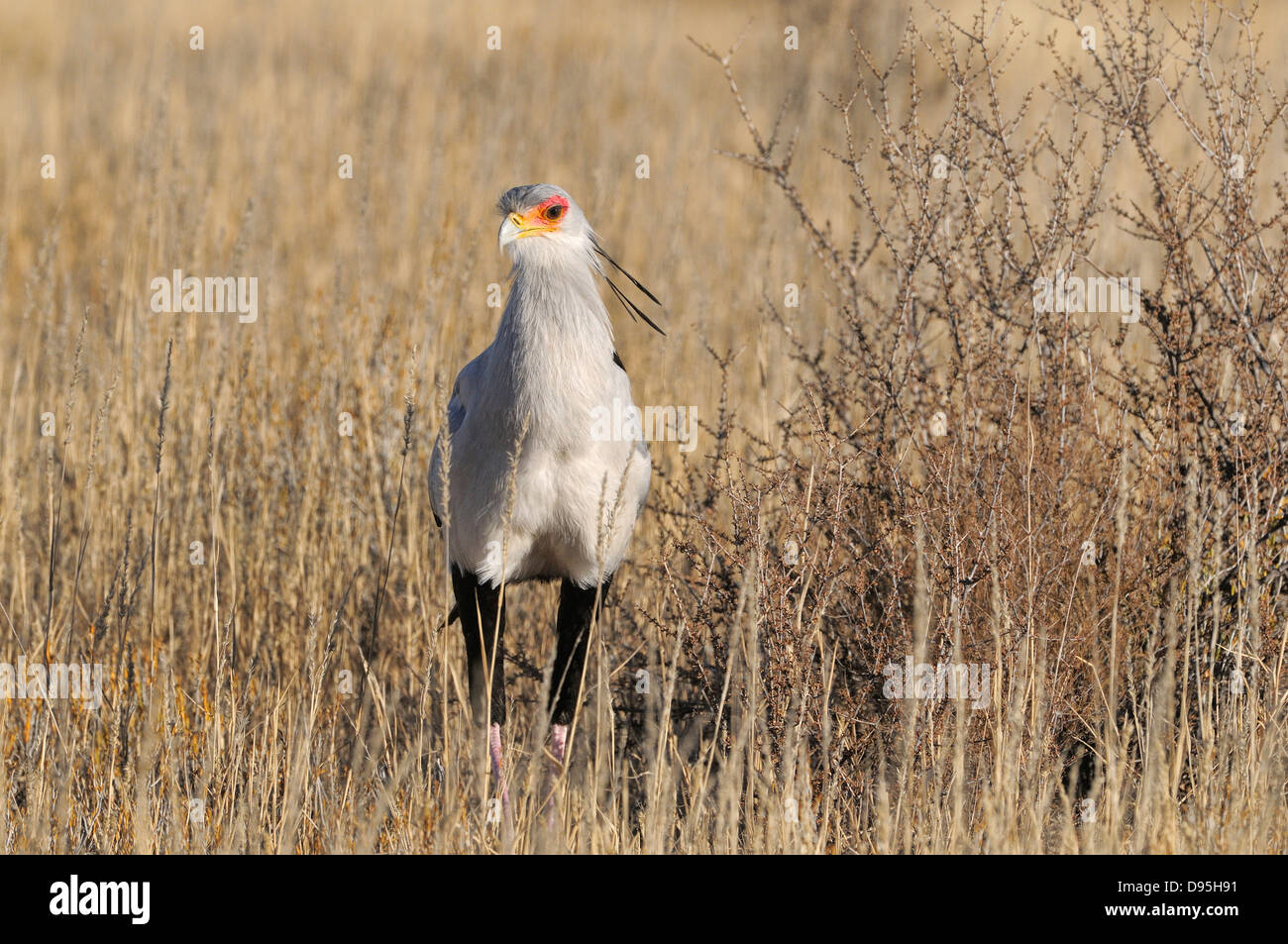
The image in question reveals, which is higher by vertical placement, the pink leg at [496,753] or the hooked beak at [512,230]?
the hooked beak at [512,230]

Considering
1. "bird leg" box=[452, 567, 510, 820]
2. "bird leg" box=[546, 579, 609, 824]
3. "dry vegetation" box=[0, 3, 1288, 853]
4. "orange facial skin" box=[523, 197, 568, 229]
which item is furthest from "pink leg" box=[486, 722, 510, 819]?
"orange facial skin" box=[523, 197, 568, 229]

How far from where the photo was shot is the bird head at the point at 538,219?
3.46m

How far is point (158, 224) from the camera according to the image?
5.36m

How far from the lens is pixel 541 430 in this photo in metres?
3.42

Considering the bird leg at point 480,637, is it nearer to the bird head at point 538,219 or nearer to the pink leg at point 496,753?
the pink leg at point 496,753

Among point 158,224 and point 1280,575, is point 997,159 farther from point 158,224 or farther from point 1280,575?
point 158,224

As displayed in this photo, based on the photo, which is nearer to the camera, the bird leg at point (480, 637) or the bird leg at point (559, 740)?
the bird leg at point (480, 637)

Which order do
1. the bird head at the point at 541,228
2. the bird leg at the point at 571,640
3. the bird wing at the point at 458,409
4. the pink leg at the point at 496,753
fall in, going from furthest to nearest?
1. the bird leg at the point at 571,640
2. the bird wing at the point at 458,409
3. the bird head at the point at 541,228
4. the pink leg at the point at 496,753

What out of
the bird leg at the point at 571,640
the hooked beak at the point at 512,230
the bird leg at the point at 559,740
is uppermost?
the hooked beak at the point at 512,230

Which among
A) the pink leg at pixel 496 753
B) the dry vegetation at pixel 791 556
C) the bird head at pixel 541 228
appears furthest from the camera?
the bird head at pixel 541 228

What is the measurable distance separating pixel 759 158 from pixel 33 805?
273 cm

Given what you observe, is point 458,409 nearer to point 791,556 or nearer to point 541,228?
point 541,228

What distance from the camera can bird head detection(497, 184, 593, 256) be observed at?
3457mm

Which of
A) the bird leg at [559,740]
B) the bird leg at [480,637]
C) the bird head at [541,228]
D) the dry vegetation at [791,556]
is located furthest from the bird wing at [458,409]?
the bird leg at [559,740]
